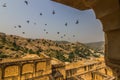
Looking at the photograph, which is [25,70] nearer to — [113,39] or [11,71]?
[11,71]

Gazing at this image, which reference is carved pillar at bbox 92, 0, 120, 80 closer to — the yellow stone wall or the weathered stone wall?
the weathered stone wall

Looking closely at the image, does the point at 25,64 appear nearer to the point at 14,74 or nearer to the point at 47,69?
the point at 14,74

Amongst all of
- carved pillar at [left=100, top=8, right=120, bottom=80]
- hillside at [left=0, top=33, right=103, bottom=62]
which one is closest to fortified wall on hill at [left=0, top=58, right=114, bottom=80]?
carved pillar at [left=100, top=8, right=120, bottom=80]

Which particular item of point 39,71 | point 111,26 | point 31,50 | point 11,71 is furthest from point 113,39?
point 31,50

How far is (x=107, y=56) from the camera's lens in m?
1.99

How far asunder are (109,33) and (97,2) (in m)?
0.41

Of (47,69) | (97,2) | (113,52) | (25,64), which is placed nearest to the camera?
(113,52)

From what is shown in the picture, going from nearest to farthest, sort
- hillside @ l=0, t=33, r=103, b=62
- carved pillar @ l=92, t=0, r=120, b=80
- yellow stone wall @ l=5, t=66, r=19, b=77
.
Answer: carved pillar @ l=92, t=0, r=120, b=80 < yellow stone wall @ l=5, t=66, r=19, b=77 < hillside @ l=0, t=33, r=103, b=62

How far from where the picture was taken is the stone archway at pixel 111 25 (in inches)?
67.4

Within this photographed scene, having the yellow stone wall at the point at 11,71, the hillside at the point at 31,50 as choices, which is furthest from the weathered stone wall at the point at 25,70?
the hillside at the point at 31,50

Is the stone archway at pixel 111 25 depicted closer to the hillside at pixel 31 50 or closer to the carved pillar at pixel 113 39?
the carved pillar at pixel 113 39

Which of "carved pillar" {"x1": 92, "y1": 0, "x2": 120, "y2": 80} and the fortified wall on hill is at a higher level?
"carved pillar" {"x1": 92, "y1": 0, "x2": 120, "y2": 80}

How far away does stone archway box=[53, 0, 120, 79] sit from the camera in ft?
5.61

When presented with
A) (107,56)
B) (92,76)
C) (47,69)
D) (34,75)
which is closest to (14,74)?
(34,75)
